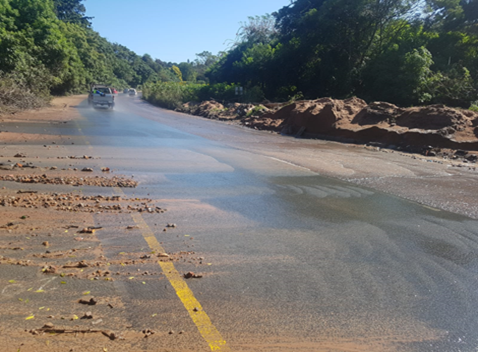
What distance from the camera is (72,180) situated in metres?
9.16

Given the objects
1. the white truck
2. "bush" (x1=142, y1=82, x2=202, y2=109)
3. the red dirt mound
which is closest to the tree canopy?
the red dirt mound

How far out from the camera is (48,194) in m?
7.89

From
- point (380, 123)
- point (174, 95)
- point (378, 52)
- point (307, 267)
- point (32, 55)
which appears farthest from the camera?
point (174, 95)

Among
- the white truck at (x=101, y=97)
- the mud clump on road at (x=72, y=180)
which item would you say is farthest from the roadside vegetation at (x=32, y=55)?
the mud clump on road at (x=72, y=180)

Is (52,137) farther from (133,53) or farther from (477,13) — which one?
(133,53)

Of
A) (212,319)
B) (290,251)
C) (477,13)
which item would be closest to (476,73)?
(477,13)

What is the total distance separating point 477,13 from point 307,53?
1428 cm

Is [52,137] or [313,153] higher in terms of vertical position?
[313,153]

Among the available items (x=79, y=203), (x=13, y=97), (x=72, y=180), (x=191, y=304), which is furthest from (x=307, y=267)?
(x=13, y=97)

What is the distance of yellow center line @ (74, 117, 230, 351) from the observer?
11.8 feet

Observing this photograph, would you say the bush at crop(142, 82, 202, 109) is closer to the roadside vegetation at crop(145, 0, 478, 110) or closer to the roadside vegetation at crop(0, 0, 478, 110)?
the roadside vegetation at crop(0, 0, 478, 110)

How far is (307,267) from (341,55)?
37110 mm

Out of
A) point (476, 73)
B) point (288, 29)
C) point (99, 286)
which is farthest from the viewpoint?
point (288, 29)

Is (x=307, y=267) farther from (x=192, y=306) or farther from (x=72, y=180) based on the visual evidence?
(x=72, y=180)
